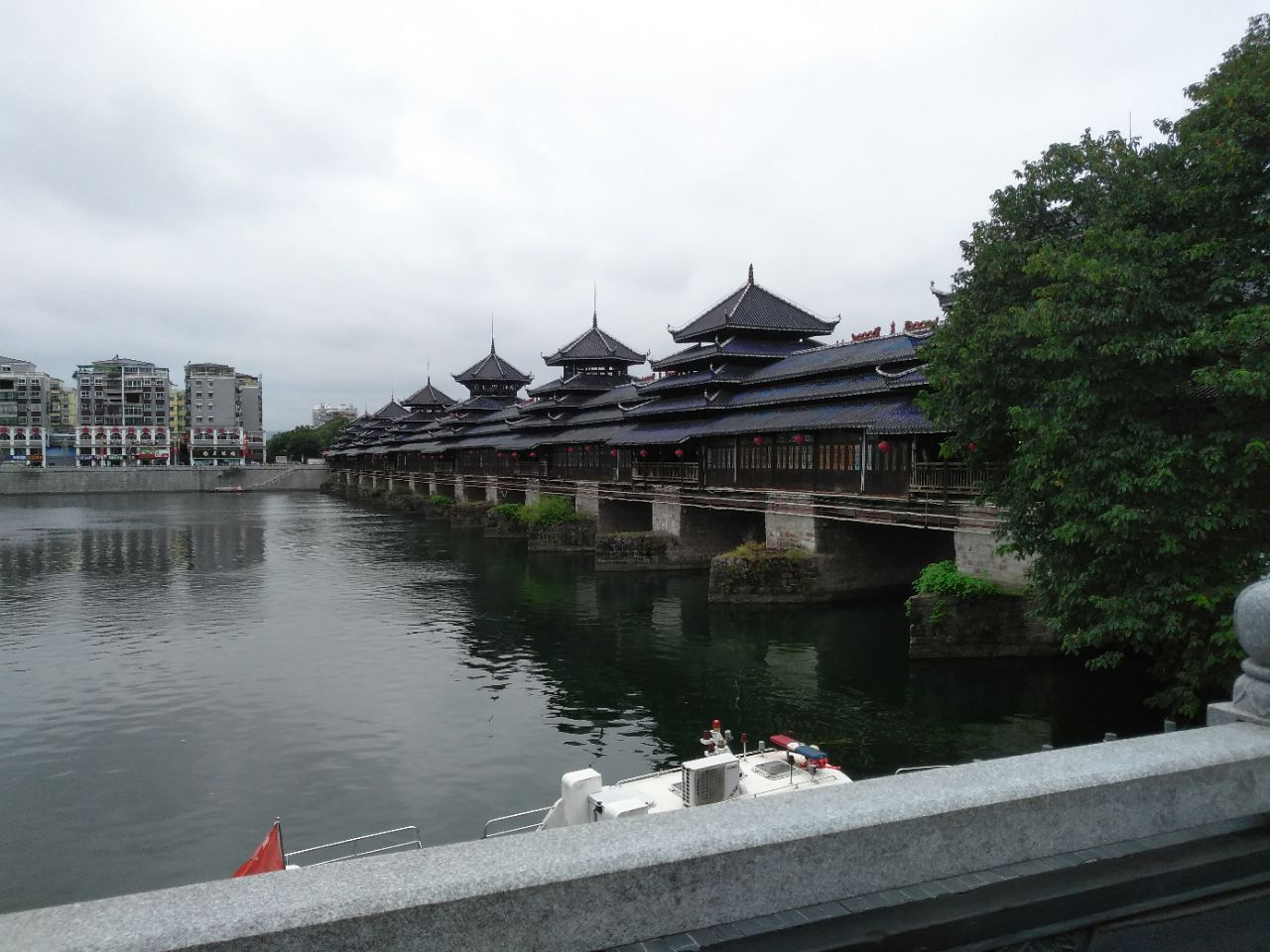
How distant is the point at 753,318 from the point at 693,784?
1377 inches

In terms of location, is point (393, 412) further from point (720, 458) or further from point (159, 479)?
point (720, 458)

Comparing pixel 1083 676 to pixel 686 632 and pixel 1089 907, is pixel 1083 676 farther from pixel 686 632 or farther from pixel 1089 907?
pixel 1089 907

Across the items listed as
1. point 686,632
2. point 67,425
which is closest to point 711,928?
point 686,632

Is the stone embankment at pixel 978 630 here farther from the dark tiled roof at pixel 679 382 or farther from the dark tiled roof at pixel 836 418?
the dark tiled roof at pixel 679 382

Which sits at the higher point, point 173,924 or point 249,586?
point 173,924

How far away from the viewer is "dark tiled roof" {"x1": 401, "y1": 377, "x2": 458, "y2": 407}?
354 ft

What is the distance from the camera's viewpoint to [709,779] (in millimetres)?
12109

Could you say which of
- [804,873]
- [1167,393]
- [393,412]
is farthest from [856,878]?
[393,412]

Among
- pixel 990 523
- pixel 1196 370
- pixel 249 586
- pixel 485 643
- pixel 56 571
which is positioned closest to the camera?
pixel 1196 370

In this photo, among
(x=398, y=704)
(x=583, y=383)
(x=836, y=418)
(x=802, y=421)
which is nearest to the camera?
(x=398, y=704)

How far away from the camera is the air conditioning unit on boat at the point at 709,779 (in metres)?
12.0

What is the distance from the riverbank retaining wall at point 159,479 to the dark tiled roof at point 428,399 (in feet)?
101

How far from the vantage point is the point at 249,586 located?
3916 cm

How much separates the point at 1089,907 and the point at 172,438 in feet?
568
